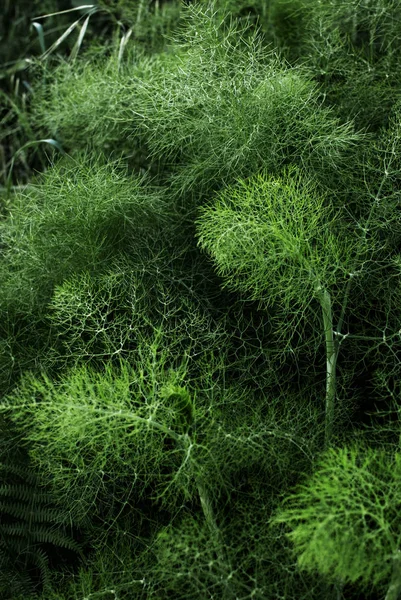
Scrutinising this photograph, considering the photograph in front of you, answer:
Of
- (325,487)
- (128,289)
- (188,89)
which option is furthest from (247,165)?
(325,487)

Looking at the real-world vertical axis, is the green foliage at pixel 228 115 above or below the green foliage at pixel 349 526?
above

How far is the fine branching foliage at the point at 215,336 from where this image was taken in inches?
36.2

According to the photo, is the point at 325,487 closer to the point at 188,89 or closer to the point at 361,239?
the point at 361,239

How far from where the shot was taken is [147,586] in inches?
39.5

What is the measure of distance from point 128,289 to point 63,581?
0.45 meters

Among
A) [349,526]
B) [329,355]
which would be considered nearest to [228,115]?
[329,355]

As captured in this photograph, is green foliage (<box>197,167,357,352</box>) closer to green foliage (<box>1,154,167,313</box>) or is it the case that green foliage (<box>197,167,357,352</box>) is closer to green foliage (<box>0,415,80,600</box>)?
green foliage (<box>1,154,167,313</box>)

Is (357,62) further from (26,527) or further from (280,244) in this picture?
(26,527)

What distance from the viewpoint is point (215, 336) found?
1122 millimetres

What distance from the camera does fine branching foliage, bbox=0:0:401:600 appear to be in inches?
36.2

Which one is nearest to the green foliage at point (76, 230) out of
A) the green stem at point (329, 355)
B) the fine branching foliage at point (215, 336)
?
the fine branching foliage at point (215, 336)

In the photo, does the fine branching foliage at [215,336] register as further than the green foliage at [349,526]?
Yes

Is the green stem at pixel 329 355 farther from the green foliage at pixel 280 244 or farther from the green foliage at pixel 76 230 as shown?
the green foliage at pixel 76 230

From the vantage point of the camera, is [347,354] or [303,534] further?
[347,354]
